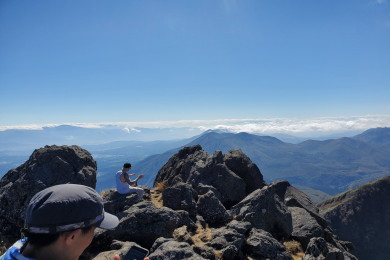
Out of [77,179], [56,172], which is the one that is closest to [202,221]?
[77,179]

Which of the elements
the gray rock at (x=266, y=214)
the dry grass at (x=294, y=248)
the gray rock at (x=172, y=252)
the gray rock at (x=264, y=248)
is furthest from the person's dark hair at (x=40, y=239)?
the dry grass at (x=294, y=248)

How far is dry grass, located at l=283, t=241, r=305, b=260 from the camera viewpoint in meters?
16.9

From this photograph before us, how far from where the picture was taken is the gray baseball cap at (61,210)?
3.62 metres

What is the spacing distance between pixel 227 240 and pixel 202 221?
14.0 ft

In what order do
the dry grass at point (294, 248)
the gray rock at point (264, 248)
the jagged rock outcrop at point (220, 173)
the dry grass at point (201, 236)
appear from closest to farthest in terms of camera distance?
1. the gray rock at point (264, 248)
2. the dry grass at point (201, 236)
3. the dry grass at point (294, 248)
4. the jagged rock outcrop at point (220, 173)

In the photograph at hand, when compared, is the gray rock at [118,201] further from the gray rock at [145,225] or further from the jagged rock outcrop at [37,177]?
the jagged rock outcrop at [37,177]

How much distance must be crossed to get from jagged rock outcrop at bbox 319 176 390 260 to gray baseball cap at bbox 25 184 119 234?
19149cm

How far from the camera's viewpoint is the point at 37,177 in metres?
18.9

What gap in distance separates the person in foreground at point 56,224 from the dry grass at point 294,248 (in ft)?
53.6

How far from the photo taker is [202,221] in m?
17.5

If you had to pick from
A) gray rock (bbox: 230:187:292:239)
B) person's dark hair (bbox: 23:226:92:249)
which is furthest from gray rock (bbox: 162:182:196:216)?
person's dark hair (bbox: 23:226:92:249)

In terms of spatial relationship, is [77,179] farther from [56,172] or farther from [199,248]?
[199,248]

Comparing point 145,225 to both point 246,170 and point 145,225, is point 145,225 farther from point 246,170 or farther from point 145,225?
point 246,170

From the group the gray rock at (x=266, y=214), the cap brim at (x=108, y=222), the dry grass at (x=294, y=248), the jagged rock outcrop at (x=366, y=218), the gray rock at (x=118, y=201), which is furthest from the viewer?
the jagged rock outcrop at (x=366, y=218)
